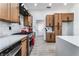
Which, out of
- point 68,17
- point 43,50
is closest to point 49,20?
point 68,17

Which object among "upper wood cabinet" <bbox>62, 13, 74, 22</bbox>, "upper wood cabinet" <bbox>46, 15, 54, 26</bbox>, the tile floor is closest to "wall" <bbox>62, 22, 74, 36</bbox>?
"upper wood cabinet" <bbox>62, 13, 74, 22</bbox>

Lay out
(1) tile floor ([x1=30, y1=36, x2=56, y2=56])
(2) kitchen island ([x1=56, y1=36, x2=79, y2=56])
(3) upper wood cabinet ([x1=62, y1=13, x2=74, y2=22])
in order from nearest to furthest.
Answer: (2) kitchen island ([x1=56, y1=36, x2=79, y2=56]), (1) tile floor ([x1=30, y1=36, x2=56, y2=56]), (3) upper wood cabinet ([x1=62, y1=13, x2=74, y2=22])

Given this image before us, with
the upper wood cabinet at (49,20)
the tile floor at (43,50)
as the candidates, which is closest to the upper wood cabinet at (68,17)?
the upper wood cabinet at (49,20)

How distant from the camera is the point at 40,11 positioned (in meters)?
12.5

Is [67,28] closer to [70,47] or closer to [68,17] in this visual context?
[68,17]

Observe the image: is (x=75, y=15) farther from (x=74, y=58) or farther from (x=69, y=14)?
(x=74, y=58)

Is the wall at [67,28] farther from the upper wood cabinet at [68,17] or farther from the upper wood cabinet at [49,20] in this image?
the upper wood cabinet at [49,20]

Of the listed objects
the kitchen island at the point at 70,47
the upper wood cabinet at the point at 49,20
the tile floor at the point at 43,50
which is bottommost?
the tile floor at the point at 43,50

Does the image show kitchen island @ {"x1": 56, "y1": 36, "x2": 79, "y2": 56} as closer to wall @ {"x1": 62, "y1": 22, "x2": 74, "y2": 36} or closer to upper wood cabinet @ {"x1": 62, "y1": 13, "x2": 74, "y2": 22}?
upper wood cabinet @ {"x1": 62, "y1": 13, "x2": 74, "y2": 22}

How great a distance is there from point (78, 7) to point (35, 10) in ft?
16.8

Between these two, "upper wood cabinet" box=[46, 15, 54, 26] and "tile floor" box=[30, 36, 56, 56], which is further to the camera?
"upper wood cabinet" box=[46, 15, 54, 26]

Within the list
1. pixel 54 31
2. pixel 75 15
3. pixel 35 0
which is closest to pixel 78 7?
pixel 75 15

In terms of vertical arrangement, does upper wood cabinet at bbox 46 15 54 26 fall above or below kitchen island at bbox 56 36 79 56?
above

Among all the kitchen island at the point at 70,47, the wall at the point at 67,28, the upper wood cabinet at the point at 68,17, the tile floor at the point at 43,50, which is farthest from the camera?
the wall at the point at 67,28
